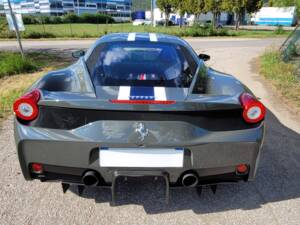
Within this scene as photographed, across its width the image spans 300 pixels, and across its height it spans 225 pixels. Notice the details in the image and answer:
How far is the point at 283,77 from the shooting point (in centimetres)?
813

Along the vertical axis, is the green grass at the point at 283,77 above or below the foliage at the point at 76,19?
above

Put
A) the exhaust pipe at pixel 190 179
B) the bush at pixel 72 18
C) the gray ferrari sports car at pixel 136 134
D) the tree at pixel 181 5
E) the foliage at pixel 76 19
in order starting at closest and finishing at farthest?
the gray ferrari sports car at pixel 136 134 → the exhaust pipe at pixel 190 179 → the tree at pixel 181 5 → the foliage at pixel 76 19 → the bush at pixel 72 18

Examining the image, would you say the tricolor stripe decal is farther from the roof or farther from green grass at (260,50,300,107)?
green grass at (260,50,300,107)

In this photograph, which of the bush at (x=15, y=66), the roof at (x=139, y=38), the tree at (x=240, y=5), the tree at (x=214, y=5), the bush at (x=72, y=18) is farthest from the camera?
the bush at (x=72, y=18)

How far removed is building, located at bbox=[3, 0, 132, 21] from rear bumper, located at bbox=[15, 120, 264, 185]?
266ft

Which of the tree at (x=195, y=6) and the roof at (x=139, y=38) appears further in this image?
the tree at (x=195, y=6)

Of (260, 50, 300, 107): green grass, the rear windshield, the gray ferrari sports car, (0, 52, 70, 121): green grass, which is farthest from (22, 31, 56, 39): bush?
the gray ferrari sports car

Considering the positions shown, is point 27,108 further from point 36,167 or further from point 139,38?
point 139,38

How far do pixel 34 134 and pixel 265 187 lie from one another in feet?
7.15

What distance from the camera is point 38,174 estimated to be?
217 cm

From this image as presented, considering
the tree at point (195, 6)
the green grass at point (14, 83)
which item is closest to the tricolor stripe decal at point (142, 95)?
the green grass at point (14, 83)

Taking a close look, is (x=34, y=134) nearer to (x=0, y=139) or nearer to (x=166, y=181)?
(x=166, y=181)

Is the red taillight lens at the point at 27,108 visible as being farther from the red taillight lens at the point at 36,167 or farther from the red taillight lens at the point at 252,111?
the red taillight lens at the point at 252,111

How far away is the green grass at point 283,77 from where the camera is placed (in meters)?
6.55
